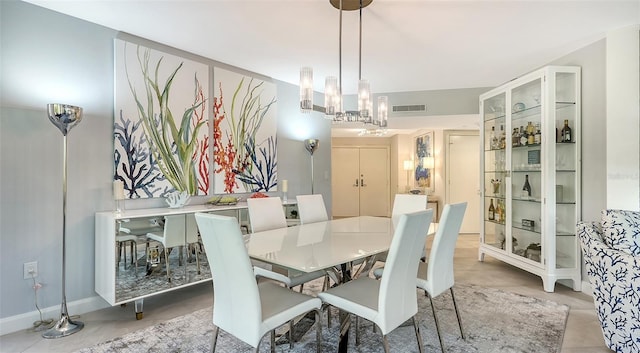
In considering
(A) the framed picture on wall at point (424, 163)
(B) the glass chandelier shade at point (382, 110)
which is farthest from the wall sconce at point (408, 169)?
(B) the glass chandelier shade at point (382, 110)

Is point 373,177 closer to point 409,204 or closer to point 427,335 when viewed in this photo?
point 409,204

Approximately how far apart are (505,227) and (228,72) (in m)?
3.77

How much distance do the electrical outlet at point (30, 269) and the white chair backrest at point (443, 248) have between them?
2.86 metres

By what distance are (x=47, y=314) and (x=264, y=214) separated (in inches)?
70.6

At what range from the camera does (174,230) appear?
2859mm

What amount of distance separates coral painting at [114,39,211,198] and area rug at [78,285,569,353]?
4.21ft

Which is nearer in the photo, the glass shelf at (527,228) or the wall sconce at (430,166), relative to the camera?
the glass shelf at (527,228)

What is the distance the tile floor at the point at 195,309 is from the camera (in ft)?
7.25

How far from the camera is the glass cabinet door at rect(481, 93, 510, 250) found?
13.4 ft

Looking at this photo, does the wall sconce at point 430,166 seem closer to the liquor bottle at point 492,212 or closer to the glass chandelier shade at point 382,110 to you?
the liquor bottle at point 492,212

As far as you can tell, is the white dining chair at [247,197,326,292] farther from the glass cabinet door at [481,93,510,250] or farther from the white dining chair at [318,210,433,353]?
the glass cabinet door at [481,93,510,250]

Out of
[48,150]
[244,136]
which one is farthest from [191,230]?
[244,136]

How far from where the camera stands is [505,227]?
3965 millimetres

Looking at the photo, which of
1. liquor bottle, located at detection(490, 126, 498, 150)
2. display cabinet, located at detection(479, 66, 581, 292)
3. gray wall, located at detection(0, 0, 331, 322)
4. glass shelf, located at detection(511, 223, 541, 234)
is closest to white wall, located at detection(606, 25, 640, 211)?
display cabinet, located at detection(479, 66, 581, 292)
